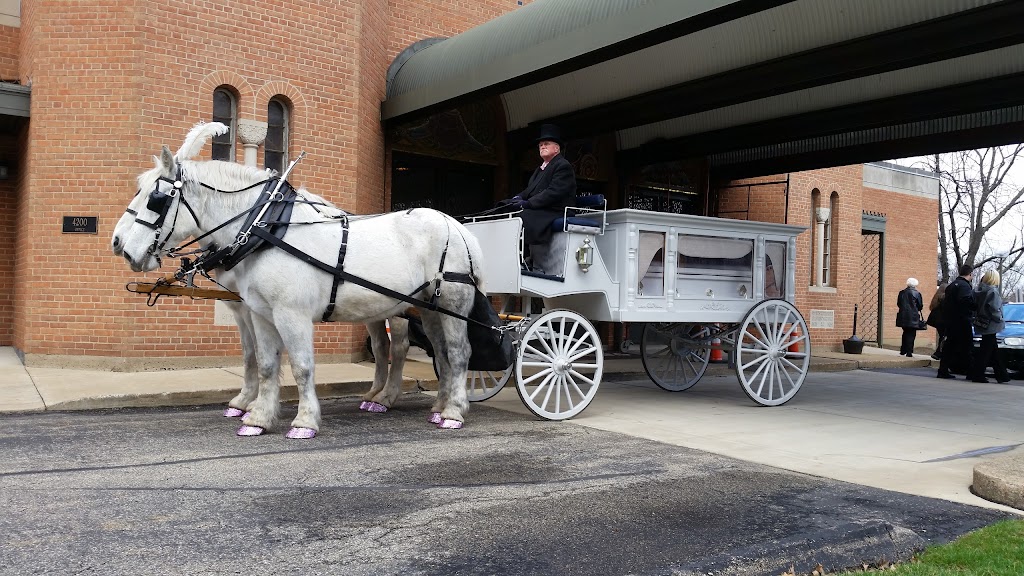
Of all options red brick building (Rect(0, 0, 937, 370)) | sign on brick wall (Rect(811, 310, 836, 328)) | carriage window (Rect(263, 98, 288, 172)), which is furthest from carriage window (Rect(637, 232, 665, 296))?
sign on brick wall (Rect(811, 310, 836, 328))

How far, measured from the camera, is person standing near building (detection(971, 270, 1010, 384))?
13203mm

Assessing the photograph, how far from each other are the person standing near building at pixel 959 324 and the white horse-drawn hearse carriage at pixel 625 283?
5.44 metres

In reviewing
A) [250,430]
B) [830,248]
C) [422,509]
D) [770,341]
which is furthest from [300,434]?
[830,248]

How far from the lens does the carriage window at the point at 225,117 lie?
10.7m

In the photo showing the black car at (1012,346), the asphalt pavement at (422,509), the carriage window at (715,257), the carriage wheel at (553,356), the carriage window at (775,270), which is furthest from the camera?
the black car at (1012,346)

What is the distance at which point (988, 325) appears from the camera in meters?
13.3

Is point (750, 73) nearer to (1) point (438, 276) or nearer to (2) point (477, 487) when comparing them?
(1) point (438, 276)

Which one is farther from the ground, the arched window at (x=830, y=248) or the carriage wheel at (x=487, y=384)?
the arched window at (x=830, y=248)

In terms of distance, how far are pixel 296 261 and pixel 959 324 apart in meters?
12.0

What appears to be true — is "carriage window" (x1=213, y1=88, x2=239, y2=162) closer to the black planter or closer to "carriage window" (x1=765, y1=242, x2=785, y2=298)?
"carriage window" (x1=765, y1=242, x2=785, y2=298)

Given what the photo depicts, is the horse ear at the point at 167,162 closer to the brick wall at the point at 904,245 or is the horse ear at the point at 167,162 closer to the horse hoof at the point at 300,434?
the horse hoof at the point at 300,434

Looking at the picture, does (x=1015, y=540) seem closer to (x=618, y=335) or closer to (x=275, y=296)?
(x=275, y=296)

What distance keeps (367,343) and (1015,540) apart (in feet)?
29.3

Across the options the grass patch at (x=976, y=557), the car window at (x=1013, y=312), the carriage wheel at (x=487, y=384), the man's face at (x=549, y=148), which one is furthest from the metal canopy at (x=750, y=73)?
the car window at (x=1013, y=312)
